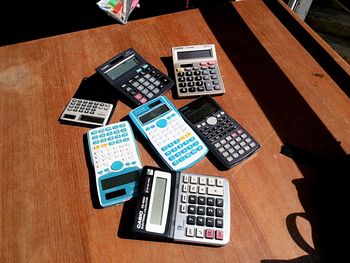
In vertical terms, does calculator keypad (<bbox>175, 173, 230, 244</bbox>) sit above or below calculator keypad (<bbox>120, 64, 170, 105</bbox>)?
below

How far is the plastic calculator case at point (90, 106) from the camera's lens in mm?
562

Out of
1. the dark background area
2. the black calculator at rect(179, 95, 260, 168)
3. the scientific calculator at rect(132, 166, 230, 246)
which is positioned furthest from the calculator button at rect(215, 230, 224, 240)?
the dark background area

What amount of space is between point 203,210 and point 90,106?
301 millimetres

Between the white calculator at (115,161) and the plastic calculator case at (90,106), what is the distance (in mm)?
30

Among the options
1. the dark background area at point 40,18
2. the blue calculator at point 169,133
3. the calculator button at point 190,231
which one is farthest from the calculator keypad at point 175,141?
the dark background area at point 40,18

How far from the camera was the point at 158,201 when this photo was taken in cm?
46

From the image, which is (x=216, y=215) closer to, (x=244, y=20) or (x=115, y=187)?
(x=115, y=187)

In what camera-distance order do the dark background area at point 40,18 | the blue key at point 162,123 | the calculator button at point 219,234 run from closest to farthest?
the calculator button at point 219,234
the blue key at point 162,123
the dark background area at point 40,18

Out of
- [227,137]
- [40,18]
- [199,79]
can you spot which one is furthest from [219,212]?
[40,18]

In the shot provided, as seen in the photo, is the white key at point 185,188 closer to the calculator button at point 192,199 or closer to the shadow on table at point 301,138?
the calculator button at point 192,199

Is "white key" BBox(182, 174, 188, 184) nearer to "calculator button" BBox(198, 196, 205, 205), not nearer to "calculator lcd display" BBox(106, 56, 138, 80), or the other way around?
"calculator button" BBox(198, 196, 205, 205)

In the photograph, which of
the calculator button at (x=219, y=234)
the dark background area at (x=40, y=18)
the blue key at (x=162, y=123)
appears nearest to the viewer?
the calculator button at (x=219, y=234)

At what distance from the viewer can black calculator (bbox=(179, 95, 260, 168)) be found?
52cm

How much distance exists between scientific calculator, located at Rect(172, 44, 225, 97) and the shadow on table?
62mm
